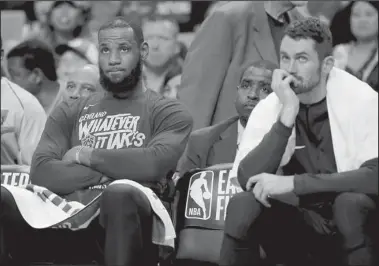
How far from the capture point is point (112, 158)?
3.91m

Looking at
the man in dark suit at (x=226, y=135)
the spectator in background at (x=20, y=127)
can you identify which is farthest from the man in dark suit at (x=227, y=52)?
the spectator in background at (x=20, y=127)

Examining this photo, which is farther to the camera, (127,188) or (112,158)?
(112,158)

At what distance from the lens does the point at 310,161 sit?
147 inches

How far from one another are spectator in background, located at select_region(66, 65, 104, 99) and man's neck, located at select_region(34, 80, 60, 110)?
1.08 feet

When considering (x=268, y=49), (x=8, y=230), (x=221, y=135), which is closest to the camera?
(x=8, y=230)

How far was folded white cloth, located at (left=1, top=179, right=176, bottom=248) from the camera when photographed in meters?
3.73

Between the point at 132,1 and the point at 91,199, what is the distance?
15.6 ft

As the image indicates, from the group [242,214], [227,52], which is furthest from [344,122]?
[227,52]

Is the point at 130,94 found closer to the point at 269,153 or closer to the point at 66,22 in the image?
the point at 269,153

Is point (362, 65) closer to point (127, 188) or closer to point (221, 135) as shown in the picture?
point (221, 135)

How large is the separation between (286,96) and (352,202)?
526 millimetres

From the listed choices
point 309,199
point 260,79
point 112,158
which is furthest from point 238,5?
point 309,199

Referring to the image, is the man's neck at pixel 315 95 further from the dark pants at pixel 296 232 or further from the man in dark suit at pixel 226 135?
the man in dark suit at pixel 226 135

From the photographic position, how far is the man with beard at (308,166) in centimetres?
343
